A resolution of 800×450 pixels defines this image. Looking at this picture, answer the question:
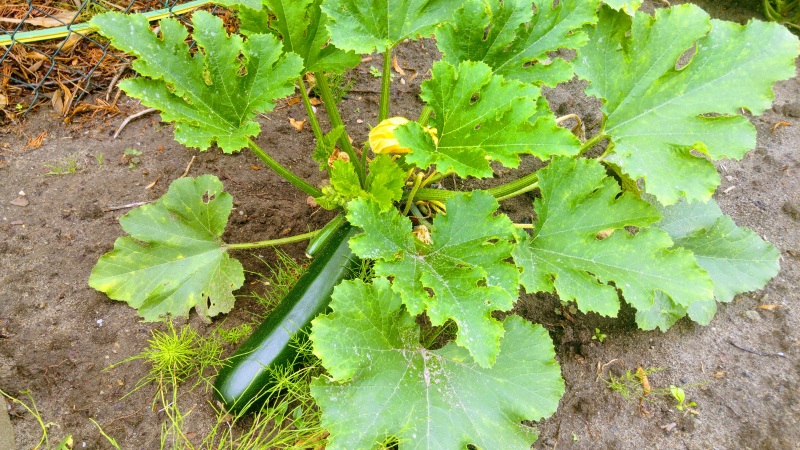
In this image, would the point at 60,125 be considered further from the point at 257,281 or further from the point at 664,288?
the point at 664,288

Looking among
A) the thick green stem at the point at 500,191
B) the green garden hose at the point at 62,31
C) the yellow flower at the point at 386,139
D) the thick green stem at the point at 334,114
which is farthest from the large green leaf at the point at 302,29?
the green garden hose at the point at 62,31

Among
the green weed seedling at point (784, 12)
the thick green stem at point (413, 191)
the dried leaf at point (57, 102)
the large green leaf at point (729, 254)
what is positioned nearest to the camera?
the thick green stem at point (413, 191)

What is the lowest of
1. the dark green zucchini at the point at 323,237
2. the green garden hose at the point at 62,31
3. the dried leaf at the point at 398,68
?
the dark green zucchini at the point at 323,237

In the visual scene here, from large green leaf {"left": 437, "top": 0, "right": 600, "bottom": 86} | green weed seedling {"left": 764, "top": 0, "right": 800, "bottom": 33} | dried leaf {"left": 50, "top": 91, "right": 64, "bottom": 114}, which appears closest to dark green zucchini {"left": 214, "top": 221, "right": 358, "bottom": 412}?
large green leaf {"left": 437, "top": 0, "right": 600, "bottom": 86}

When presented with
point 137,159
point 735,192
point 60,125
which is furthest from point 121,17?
point 735,192

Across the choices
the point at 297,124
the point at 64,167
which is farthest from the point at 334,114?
the point at 64,167

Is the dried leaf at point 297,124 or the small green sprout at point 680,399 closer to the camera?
the small green sprout at point 680,399

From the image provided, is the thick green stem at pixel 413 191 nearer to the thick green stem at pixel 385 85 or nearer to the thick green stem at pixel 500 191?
the thick green stem at pixel 500 191
